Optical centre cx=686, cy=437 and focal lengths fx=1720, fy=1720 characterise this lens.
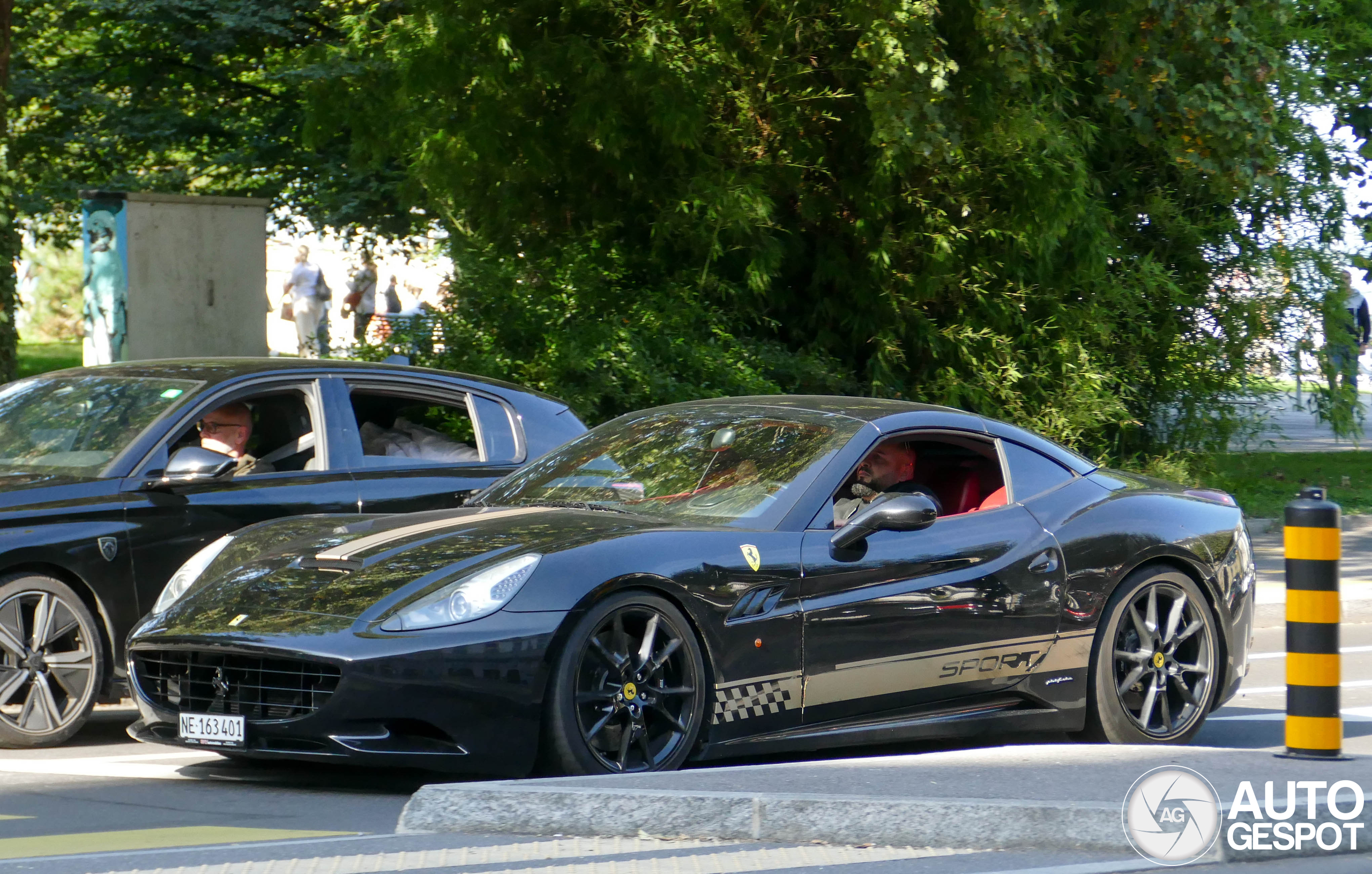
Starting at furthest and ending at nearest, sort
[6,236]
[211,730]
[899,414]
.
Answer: [6,236], [899,414], [211,730]

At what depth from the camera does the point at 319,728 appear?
209 inches

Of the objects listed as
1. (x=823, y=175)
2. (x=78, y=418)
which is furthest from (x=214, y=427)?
(x=823, y=175)

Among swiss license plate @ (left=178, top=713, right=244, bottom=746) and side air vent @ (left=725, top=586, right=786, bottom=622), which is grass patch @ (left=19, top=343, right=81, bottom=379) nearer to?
swiss license plate @ (left=178, top=713, right=244, bottom=746)

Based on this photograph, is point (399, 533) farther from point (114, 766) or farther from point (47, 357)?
point (47, 357)

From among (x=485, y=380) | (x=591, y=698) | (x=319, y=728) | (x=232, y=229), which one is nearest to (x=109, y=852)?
(x=319, y=728)

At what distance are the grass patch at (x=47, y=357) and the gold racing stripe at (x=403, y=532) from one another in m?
14.1

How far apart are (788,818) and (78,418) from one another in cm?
403

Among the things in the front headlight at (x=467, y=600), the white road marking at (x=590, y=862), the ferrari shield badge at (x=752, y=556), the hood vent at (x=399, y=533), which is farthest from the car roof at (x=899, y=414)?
the white road marking at (x=590, y=862)

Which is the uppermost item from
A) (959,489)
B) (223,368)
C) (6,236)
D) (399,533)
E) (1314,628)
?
(6,236)

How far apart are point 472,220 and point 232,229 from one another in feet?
9.34

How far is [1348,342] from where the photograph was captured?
1552cm

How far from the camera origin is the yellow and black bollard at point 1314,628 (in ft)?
18.1

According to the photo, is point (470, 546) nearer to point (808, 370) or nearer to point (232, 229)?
point (808, 370)

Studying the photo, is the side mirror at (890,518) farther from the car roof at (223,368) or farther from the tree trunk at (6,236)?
the tree trunk at (6,236)
